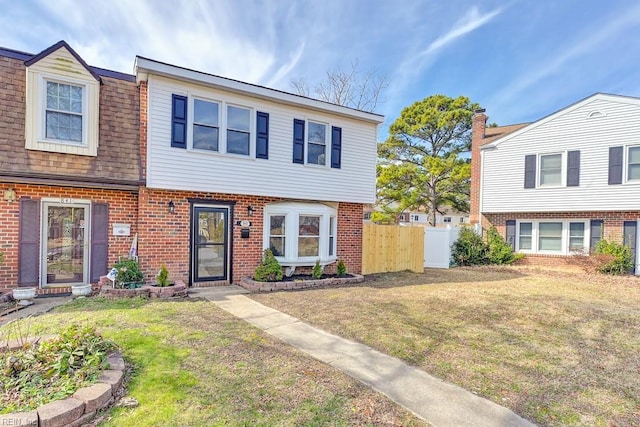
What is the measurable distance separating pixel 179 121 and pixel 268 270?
14.2ft

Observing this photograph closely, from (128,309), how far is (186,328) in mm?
1695

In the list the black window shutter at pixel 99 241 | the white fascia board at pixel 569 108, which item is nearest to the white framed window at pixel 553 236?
the white fascia board at pixel 569 108

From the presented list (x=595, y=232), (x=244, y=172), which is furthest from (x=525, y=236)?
(x=244, y=172)

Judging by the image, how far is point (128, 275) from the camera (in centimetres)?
720

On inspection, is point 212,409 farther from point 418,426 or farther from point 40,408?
point 418,426

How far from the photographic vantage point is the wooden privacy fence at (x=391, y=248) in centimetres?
1181

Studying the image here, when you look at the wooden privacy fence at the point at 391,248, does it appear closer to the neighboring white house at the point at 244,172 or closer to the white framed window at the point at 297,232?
the neighboring white house at the point at 244,172

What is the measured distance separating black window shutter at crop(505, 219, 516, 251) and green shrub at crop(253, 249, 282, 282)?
11.5 m

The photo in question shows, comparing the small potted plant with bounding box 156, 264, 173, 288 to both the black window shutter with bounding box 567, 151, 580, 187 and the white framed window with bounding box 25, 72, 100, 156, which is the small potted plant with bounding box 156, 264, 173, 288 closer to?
the white framed window with bounding box 25, 72, 100, 156

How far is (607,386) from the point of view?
3.68m

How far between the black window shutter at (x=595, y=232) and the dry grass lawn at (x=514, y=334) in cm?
374

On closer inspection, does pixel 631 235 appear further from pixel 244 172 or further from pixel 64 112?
pixel 64 112

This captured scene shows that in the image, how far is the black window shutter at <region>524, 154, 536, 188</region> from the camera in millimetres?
14492

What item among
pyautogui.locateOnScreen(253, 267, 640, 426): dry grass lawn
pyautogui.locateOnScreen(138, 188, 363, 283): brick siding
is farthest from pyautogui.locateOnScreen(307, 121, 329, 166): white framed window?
pyautogui.locateOnScreen(253, 267, 640, 426): dry grass lawn
